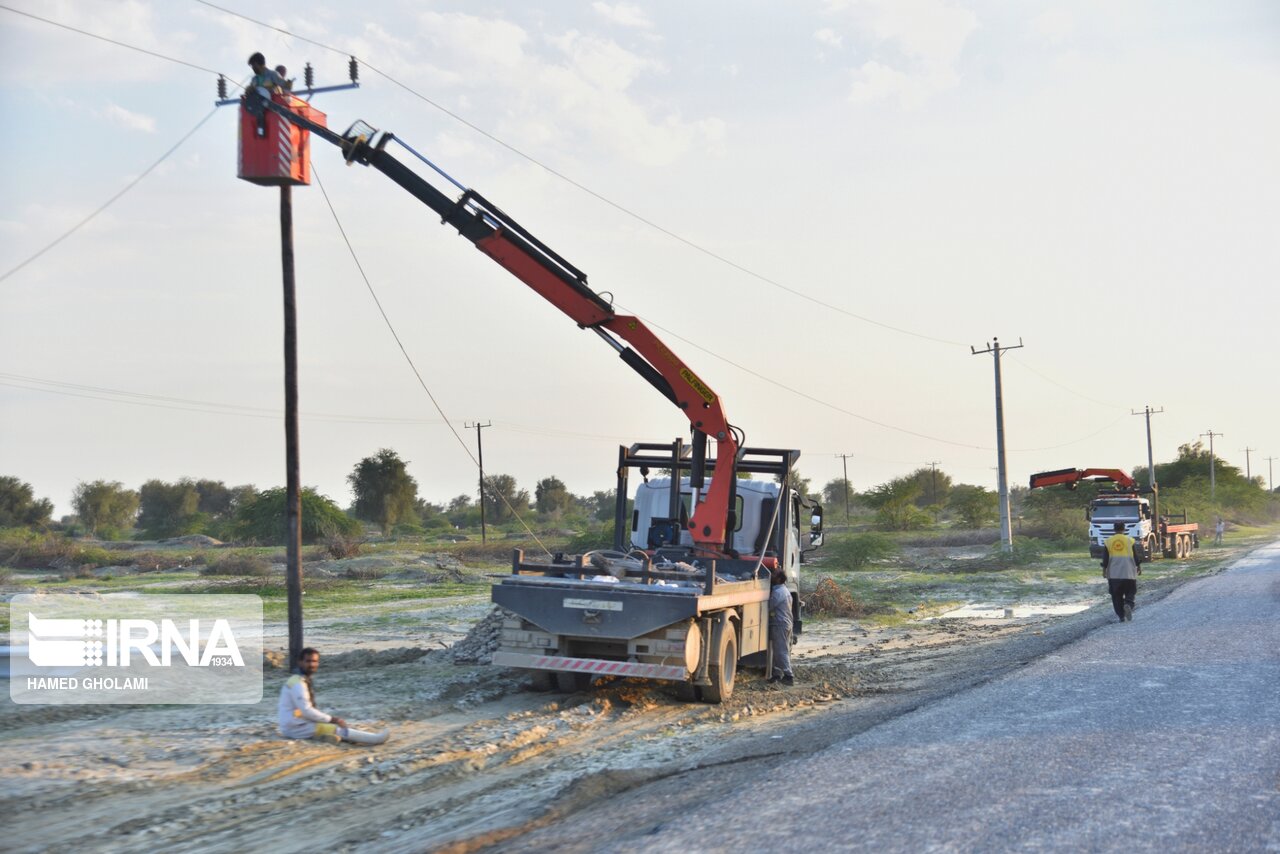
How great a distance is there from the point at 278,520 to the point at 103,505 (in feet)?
154

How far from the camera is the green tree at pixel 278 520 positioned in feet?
183

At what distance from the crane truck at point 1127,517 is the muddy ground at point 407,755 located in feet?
84.7

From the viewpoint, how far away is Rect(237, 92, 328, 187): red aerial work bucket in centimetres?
1402

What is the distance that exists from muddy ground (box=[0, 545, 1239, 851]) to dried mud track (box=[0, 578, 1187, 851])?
2cm

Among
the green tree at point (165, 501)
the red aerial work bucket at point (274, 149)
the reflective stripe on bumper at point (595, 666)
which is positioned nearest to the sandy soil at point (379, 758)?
the reflective stripe on bumper at point (595, 666)

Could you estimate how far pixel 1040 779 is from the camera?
798 centimetres

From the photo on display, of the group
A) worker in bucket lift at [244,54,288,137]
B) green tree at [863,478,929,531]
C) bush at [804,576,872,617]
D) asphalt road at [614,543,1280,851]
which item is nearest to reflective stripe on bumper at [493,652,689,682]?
asphalt road at [614,543,1280,851]

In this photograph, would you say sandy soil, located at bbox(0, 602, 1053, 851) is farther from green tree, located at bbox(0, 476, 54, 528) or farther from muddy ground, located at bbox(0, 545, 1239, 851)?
green tree, located at bbox(0, 476, 54, 528)

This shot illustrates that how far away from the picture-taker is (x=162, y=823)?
23.8 ft

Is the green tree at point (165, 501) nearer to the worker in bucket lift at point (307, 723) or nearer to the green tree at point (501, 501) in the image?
the green tree at point (501, 501)

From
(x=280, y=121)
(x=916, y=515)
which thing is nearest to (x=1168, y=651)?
(x=280, y=121)

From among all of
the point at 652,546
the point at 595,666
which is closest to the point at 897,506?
the point at 652,546

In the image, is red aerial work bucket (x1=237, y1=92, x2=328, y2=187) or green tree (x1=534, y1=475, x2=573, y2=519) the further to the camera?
green tree (x1=534, y1=475, x2=573, y2=519)

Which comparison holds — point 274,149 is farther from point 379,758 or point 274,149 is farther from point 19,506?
point 19,506
